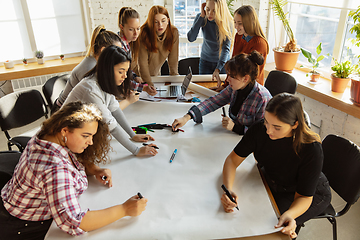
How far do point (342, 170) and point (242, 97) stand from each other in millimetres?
720

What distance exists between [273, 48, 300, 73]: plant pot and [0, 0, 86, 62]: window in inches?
113

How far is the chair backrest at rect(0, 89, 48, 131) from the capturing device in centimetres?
230

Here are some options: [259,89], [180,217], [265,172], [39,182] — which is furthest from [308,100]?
[39,182]

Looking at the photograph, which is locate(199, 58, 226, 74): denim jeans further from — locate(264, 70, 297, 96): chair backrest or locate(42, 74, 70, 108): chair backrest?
locate(42, 74, 70, 108): chair backrest

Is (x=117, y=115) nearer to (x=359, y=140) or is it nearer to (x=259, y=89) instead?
(x=259, y=89)

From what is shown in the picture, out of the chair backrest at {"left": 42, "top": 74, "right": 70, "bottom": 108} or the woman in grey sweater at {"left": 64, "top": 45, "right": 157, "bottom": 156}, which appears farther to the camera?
the chair backrest at {"left": 42, "top": 74, "right": 70, "bottom": 108}

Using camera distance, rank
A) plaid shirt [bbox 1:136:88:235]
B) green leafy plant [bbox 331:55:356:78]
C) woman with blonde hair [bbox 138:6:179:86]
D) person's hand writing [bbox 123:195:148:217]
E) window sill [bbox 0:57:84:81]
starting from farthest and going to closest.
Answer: window sill [bbox 0:57:84:81] → green leafy plant [bbox 331:55:356:78] → woman with blonde hair [bbox 138:6:179:86] → person's hand writing [bbox 123:195:148:217] → plaid shirt [bbox 1:136:88:235]

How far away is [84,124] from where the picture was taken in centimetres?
122

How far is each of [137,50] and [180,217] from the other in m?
1.84

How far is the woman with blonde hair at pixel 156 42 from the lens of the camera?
2535mm

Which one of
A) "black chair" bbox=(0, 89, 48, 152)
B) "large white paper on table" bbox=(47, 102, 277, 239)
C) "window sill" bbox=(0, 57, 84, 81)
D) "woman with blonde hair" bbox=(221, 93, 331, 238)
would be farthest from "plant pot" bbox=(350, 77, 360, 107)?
"window sill" bbox=(0, 57, 84, 81)

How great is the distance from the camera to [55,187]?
3.56 feet

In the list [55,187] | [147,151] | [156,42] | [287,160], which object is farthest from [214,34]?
[55,187]

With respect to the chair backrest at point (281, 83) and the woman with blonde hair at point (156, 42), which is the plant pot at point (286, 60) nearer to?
the chair backrest at point (281, 83)
